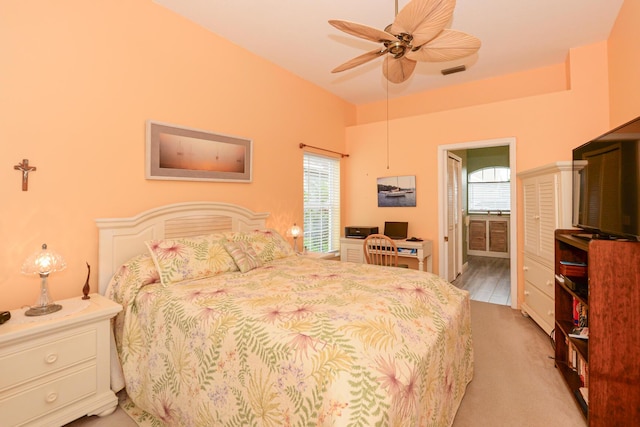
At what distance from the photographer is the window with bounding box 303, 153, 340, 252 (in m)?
4.27

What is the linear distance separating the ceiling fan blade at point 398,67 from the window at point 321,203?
1.87 meters

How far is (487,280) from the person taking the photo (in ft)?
16.6

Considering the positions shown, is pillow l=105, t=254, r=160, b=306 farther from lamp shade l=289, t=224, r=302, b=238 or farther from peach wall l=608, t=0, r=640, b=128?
peach wall l=608, t=0, r=640, b=128

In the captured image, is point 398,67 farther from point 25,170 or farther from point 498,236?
point 498,236

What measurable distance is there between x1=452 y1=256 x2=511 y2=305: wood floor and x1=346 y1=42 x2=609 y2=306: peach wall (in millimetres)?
780

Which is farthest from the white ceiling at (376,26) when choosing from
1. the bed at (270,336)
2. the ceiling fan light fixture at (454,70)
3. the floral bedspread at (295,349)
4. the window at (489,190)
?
the window at (489,190)

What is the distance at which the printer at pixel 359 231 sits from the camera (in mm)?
4391

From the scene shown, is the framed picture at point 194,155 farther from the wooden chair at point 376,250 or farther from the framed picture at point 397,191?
the framed picture at point 397,191

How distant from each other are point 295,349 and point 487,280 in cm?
476

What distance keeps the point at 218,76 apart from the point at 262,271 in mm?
1991

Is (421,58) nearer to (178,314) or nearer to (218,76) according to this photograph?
(218,76)

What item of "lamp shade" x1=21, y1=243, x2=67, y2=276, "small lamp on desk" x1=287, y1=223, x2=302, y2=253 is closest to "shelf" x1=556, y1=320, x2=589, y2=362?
"small lamp on desk" x1=287, y1=223, x2=302, y2=253

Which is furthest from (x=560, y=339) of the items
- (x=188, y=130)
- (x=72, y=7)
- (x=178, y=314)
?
(x=72, y=7)

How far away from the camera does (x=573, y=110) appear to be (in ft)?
11.1
